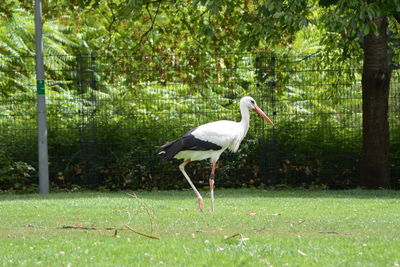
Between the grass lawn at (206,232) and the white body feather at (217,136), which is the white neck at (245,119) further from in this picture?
the grass lawn at (206,232)

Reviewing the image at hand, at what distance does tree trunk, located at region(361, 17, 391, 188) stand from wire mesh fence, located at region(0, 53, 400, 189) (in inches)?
28.5

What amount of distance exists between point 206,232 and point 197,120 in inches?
393

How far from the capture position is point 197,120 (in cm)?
1973

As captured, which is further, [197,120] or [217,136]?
[197,120]

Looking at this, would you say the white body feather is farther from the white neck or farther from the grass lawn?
the grass lawn

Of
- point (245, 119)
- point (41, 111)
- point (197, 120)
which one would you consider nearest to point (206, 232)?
point (245, 119)

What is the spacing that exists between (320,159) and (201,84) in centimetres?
355

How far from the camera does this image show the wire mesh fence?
19.7m

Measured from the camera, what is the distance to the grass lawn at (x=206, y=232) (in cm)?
764

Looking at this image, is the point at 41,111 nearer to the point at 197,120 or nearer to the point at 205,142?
the point at 197,120

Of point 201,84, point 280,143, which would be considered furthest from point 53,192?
point 280,143

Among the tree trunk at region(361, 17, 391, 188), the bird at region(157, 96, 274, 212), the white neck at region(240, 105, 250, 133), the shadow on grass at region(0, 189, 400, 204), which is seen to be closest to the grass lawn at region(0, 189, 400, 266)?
the shadow on grass at region(0, 189, 400, 204)

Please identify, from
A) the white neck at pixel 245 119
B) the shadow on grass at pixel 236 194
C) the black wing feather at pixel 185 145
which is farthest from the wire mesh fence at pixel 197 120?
the black wing feather at pixel 185 145

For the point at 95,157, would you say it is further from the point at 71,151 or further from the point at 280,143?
the point at 280,143
